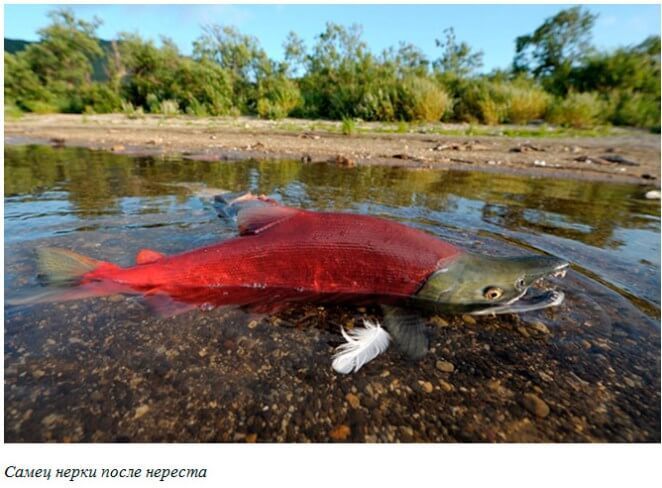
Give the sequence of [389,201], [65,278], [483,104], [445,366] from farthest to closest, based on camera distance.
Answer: [483,104], [389,201], [65,278], [445,366]

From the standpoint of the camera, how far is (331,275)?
6.48 ft

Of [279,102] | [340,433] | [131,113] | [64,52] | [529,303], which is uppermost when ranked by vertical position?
[64,52]

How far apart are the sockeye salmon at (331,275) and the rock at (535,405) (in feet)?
1.44

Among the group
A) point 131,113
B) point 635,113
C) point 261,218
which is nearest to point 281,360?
point 261,218

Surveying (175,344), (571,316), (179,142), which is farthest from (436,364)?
(179,142)

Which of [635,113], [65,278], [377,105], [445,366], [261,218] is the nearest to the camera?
[445,366]

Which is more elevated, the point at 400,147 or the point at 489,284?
the point at 489,284

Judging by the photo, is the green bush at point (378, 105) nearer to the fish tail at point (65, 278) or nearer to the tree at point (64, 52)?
the fish tail at point (65, 278)

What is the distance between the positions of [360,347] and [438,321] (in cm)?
47

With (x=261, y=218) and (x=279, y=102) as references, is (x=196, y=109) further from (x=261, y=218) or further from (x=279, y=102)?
Answer: (x=261, y=218)

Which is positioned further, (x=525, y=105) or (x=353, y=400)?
(x=525, y=105)

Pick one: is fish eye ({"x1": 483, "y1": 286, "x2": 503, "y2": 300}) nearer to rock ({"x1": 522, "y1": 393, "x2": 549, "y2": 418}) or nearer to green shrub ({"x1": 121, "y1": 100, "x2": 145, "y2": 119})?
rock ({"x1": 522, "y1": 393, "x2": 549, "y2": 418})

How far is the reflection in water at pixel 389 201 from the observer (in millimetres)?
3178

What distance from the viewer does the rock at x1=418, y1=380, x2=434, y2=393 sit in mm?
1537
